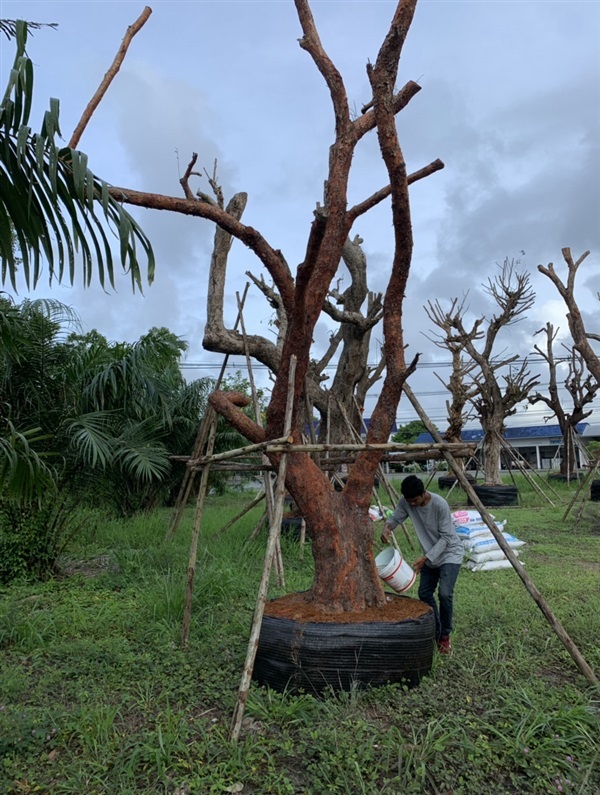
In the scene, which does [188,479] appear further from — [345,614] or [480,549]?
[480,549]

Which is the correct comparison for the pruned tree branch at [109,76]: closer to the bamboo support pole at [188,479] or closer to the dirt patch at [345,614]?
the bamboo support pole at [188,479]

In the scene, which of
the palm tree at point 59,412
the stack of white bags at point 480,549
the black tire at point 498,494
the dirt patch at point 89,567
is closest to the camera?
the palm tree at point 59,412

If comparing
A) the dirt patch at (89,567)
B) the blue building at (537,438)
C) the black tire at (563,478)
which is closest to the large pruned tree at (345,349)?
the dirt patch at (89,567)

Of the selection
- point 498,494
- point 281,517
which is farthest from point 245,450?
point 498,494

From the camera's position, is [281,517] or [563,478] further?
[563,478]

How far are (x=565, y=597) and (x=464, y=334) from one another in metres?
9.53

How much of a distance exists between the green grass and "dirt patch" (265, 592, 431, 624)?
0.37m

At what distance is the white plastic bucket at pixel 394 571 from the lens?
4568 mm

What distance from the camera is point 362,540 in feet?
14.2

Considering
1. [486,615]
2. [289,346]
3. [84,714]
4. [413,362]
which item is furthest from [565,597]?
[84,714]

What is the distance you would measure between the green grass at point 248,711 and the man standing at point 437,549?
0.24m

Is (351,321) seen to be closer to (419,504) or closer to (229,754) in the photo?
(419,504)

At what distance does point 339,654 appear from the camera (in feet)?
11.6

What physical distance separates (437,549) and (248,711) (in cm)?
174
